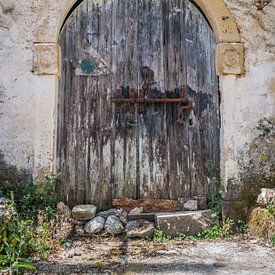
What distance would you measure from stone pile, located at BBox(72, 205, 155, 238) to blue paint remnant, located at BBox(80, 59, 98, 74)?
1403mm

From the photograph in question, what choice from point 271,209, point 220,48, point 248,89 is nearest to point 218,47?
point 220,48

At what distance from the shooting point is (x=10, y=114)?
3.66 m

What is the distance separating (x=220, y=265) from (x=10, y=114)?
242 centimetres

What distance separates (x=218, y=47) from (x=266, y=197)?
155 cm

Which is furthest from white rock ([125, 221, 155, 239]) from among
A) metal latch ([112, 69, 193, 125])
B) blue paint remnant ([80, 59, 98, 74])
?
blue paint remnant ([80, 59, 98, 74])

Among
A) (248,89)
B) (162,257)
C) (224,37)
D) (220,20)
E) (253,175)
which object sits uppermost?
(220,20)

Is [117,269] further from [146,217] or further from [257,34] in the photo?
[257,34]

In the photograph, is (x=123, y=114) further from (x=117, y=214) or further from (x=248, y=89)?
(x=248, y=89)

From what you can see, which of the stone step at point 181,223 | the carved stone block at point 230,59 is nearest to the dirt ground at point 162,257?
the stone step at point 181,223

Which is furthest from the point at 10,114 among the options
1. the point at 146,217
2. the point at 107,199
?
the point at 146,217

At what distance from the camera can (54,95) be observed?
12.0 feet

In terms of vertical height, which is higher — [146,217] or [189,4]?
[189,4]

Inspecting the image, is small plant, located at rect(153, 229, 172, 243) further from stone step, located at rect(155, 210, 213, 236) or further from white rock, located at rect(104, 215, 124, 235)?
white rock, located at rect(104, 215, 124, 235)

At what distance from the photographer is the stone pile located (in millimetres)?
3352
